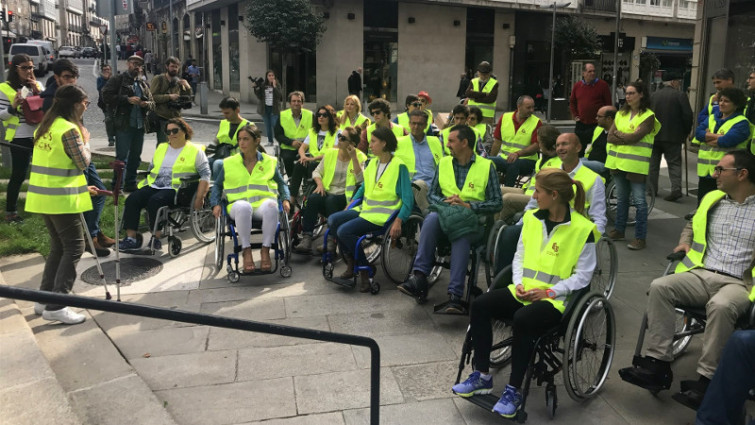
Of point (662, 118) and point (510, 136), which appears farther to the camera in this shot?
point (662, 118)

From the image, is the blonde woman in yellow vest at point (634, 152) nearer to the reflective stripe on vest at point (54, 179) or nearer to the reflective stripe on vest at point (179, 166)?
the reflective stripe on vest at point (179, 166)

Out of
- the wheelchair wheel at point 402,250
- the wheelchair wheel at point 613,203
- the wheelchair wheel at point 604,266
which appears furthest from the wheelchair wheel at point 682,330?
the wheelchair wheel at point 613,203

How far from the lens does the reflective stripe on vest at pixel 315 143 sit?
8328 millimetres

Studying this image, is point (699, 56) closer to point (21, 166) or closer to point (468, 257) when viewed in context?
point (468, 257)

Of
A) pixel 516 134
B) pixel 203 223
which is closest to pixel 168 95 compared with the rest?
pixel 203 223

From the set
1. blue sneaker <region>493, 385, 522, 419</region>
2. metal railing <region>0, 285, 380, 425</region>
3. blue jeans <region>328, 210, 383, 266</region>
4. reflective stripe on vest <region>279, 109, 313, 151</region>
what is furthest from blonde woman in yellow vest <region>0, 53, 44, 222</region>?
blue sneaker <region>493, 385, 522, 419</region>

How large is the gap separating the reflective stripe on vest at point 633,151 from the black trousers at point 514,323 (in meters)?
4.02

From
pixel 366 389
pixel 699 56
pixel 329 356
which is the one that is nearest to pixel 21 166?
pixel 329 356

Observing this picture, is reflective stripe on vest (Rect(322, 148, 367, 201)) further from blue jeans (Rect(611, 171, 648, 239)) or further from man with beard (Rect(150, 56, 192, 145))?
man with beard (Rect(150, 56, 192, 145))

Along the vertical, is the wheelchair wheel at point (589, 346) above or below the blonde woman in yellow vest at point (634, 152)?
below

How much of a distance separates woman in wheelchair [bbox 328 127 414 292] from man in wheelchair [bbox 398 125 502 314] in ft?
1.25

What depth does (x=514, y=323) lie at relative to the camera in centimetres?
405

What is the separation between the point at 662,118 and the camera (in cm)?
972

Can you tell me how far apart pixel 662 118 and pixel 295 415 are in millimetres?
7619
